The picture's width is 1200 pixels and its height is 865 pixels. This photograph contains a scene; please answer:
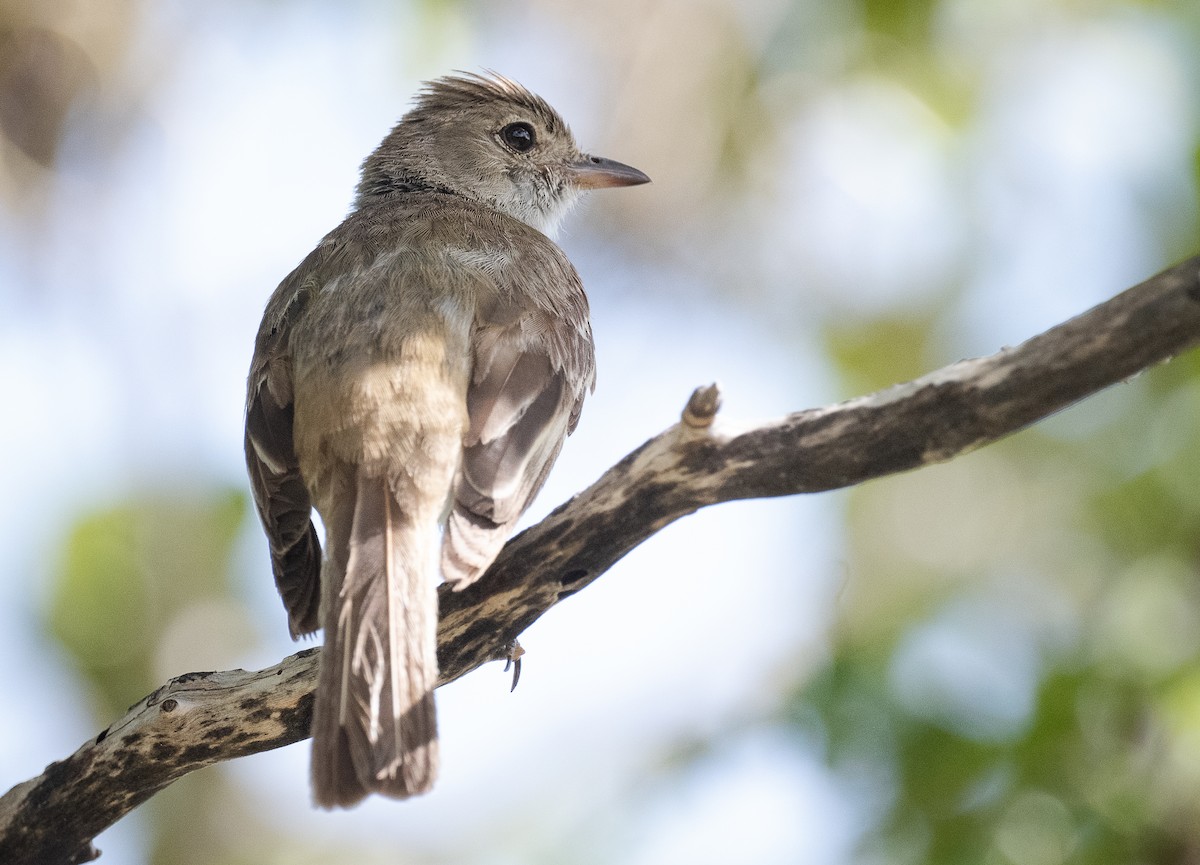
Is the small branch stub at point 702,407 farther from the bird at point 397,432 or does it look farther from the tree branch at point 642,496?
the bird at point 397,432

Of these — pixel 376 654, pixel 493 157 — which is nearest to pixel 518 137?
pixel 493 157

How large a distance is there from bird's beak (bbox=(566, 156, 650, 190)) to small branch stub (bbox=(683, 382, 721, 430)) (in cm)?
358

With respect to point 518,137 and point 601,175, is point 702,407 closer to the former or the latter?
point 601,175

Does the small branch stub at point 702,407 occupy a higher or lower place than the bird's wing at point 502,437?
lower

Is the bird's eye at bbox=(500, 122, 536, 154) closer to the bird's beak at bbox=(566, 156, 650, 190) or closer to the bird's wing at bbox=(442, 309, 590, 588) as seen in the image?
the bird's beak at bbox=(566, 156, 650, 190)

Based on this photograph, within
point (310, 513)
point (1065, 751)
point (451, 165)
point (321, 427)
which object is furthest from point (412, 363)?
point (1065, 751)

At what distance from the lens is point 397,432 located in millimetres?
4367

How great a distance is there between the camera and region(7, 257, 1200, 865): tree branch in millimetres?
3371

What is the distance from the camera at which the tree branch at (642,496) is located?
337 cm

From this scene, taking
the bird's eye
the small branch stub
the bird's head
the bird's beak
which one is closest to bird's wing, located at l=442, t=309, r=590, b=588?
the small branch stub

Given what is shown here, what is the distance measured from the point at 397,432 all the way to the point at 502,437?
35cm

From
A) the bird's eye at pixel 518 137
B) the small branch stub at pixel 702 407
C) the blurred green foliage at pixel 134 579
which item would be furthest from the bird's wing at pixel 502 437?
the blurred green foliage at pixel 134 579

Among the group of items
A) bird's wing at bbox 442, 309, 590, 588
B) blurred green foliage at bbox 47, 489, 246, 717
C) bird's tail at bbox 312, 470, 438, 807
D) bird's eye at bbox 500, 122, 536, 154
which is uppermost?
bird's eye at bbox 500, 122, 536, 154

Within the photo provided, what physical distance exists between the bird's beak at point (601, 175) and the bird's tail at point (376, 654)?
Answer: 10.4ft
